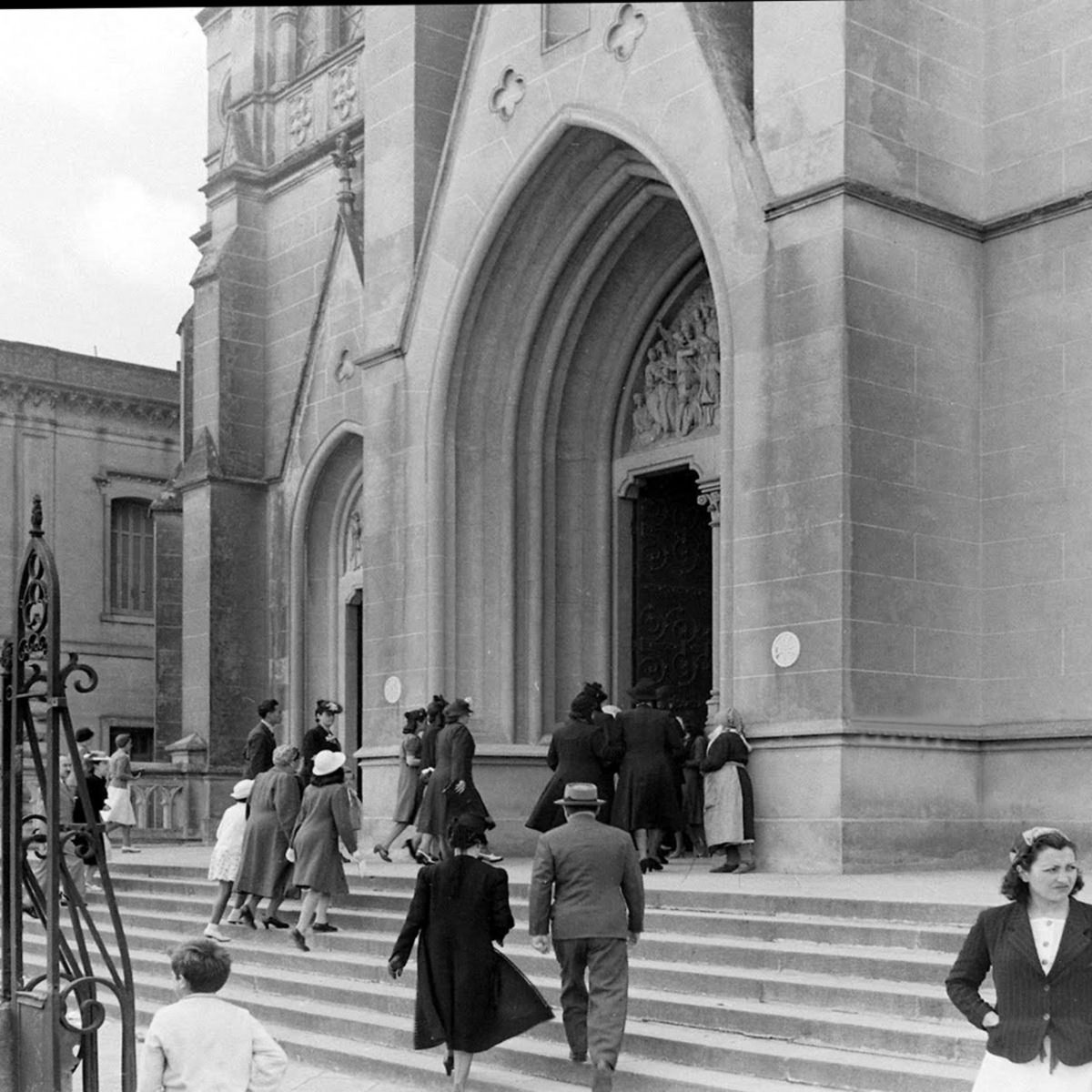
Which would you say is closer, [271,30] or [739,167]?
[739,167]

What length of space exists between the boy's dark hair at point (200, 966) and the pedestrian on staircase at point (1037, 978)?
231 cm

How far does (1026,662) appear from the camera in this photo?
14.2 metres

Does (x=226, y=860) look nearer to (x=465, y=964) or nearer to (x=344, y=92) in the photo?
(x=465, y=964)

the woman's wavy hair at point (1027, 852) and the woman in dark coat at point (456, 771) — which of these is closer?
the woman's wavy hair at point (1027, 852)

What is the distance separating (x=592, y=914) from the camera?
884 centimetres

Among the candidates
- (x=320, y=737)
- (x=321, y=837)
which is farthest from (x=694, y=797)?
(x=321, y=837)

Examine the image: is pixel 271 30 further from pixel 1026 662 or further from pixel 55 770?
pixel 55 770

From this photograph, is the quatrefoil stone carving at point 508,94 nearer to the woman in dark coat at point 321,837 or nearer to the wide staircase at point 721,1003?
the woman in dark coat at point 321,837

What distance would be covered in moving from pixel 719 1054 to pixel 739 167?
26.5 feet

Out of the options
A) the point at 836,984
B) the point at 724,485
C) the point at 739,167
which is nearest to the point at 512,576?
the point at 724,485

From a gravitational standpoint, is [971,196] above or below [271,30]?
below

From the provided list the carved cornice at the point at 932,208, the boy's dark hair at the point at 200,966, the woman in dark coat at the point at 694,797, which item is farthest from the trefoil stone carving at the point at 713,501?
the boy's dark hair at the point at 200,966

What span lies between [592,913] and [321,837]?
14.1ft

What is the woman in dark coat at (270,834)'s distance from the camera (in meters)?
13.1
